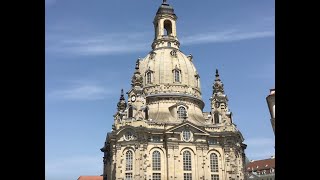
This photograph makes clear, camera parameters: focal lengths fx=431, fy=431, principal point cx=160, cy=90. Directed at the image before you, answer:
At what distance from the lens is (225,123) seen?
65.8 m

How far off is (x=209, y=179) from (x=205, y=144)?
5.08 meters

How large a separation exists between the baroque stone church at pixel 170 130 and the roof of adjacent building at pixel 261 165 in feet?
90.2

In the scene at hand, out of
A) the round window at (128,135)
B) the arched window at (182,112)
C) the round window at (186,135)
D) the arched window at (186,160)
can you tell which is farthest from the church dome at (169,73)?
the arched window at (186,160)

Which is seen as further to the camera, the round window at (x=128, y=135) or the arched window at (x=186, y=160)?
the arched window at (x=186, y=160)

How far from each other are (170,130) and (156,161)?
16.0 ft

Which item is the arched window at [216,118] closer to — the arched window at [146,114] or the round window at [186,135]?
the round window at [186,135]

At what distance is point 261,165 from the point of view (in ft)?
324

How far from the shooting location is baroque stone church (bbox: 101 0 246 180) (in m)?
61.0

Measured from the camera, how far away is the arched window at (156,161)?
61.4 meters

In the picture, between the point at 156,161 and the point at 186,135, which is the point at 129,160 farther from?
the point at 186,135

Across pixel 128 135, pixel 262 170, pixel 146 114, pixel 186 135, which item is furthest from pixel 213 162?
pixel 262 170
